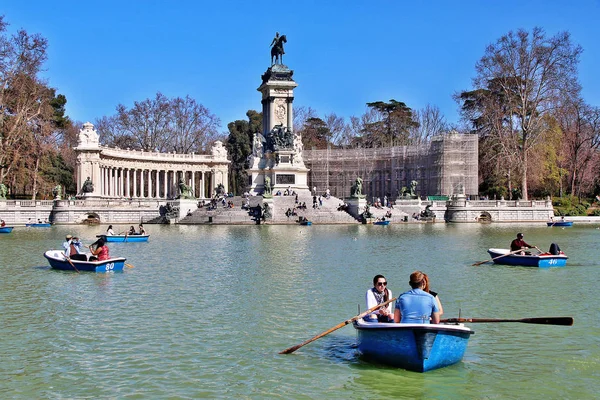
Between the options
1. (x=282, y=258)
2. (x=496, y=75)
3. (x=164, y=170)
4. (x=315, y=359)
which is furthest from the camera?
(x=164, y=170)

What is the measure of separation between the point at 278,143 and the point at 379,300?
5214cm

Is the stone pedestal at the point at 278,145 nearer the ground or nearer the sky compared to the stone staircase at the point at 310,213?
nearer the sky

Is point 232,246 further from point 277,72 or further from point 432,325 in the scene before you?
point 277,72

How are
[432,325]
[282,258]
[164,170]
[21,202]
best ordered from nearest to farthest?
Result: [432,325] < [282,258] < [21,202] < [164,170]

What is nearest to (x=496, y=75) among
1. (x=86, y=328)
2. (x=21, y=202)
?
(x=21, y=202)

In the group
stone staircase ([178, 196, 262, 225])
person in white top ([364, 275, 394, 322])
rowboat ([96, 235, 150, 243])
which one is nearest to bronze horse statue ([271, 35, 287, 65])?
stone staircase ([178, 196, 262, 225])

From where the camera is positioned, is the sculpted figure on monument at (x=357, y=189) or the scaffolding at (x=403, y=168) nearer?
the sculpted figure on monument at (x=357, y=189)

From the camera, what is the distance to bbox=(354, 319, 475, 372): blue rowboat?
9.81 m

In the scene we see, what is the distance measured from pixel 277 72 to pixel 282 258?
41.3 meters

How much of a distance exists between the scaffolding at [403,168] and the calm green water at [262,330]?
4180 centimetres

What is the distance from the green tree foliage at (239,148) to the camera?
9019 centimetres

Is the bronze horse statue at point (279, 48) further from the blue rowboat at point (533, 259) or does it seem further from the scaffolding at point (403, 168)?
the blue rowboat at point (533, 259)

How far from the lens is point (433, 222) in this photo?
58.2m

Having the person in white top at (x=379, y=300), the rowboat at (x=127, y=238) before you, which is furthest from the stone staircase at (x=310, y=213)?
the person in white top at (x=379, y=300)
